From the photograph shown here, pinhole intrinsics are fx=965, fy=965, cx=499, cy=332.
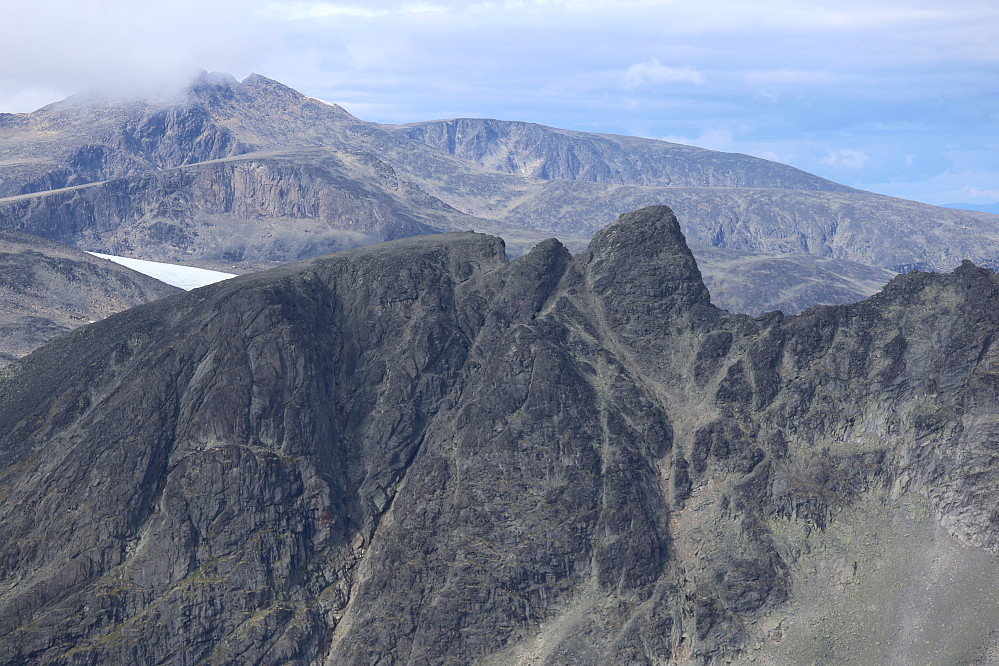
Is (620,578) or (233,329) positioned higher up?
(233,329)

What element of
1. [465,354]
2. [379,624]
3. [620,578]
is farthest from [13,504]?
[620,578]

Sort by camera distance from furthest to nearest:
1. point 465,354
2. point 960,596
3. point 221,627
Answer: point 465,354, point 221,627, point 960,596

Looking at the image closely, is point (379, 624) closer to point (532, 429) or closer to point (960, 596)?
point (532, 429)

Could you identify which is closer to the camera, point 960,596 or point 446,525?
point 960,596

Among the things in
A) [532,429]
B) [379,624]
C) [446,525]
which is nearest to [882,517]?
[532,429]

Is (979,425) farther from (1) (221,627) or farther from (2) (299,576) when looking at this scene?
(1) (221,627)

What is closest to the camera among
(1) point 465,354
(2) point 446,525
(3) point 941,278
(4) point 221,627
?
(4) point 221,627

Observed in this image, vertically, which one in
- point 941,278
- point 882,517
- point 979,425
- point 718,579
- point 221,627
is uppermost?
point 941,278
